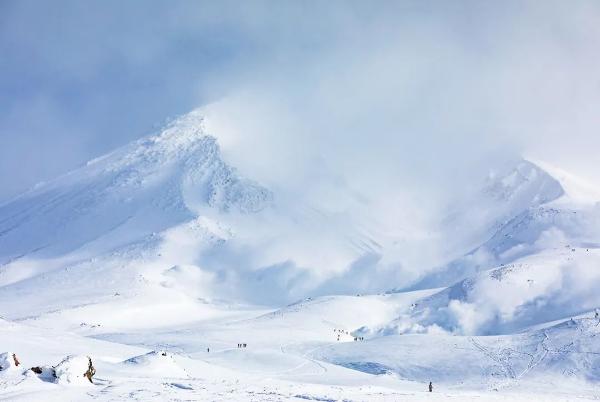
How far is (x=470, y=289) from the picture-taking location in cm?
11981

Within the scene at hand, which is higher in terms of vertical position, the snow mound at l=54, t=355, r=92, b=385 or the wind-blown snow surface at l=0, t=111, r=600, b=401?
the wind-blown snow surface at l=0, t=111, r=600, b=401

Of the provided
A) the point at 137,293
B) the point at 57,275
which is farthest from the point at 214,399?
the point at 57,275

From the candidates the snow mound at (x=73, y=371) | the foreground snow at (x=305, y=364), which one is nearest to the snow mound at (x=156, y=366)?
the foreground snow at (x=305, y=364)

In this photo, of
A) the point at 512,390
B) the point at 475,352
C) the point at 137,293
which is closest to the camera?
the point at 512,390

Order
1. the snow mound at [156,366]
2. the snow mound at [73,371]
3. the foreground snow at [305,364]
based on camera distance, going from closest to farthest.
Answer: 1. the snow mound at [73,371]
2. the foreground snow at [305,364]
3. the snow mound at [156,366]

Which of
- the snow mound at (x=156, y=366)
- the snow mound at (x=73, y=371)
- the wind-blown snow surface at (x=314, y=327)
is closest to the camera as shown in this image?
the snow mound at (x=73, y=371)

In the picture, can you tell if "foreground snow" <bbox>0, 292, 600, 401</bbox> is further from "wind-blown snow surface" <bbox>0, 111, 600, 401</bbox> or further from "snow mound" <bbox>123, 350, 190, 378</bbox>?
"wind-blown snow surface" <bbox>0, 111, 600, 401</bbox>

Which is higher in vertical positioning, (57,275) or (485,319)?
(57,275)

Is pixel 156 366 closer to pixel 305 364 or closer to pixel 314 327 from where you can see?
pixel 305 364

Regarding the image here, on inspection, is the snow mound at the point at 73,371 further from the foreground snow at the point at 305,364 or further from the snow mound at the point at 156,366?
the snow mound at the point at 156,366

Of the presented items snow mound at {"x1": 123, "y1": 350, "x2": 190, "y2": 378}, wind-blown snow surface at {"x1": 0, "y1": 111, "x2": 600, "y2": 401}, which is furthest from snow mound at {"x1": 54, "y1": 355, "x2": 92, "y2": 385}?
snow mound at {"x1": 123, "y1": 350, "x2": 190, "y2": 378}

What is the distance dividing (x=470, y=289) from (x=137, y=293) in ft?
251

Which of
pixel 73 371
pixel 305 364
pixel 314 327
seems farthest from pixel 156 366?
pixel 314 327

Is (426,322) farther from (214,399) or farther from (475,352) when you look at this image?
(214,399)
